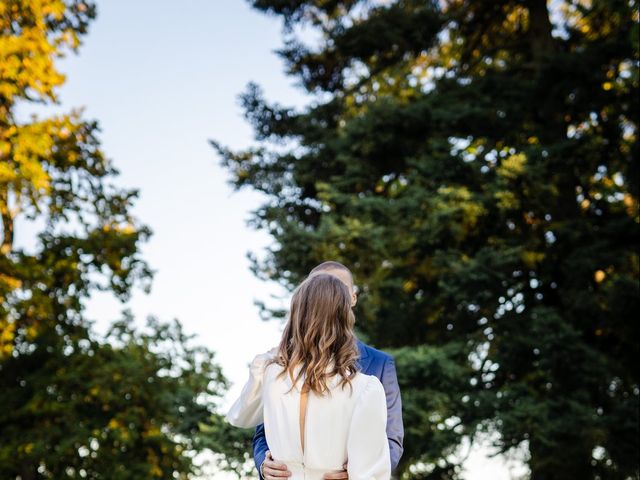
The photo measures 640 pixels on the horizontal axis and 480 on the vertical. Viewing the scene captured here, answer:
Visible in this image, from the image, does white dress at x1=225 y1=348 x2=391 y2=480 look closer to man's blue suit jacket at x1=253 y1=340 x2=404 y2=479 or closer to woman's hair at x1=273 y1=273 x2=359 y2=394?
woman's hair at x1=273 y1=273 x2=359 y2=394

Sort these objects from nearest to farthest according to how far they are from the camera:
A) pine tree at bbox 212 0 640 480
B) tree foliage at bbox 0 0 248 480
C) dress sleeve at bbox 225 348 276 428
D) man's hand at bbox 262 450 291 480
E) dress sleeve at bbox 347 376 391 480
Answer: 1. dress sleeve at bbox 347 376 391 480
2. man's hand at bbox 262 450 291 480
3. dress sleeve at bbox 225 348 276 428
4. pine tree at bbox 212 0 640 480
5. tree foliage at bbox 0 0 248 480

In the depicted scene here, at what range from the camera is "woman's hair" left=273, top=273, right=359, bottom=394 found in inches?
107

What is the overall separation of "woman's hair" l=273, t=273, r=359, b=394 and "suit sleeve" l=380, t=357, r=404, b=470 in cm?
30

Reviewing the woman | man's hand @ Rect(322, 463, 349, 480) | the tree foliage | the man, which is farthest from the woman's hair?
the tree foliage

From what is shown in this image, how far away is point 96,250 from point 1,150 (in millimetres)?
2288

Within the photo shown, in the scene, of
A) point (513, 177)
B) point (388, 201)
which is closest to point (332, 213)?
point (388, 201)

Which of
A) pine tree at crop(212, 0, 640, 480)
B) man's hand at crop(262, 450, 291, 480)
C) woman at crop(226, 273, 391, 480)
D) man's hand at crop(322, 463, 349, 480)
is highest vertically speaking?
pine tree at crop(212, 0, 640, 480)

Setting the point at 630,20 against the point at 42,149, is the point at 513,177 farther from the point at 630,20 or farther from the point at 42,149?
the point at 42,149

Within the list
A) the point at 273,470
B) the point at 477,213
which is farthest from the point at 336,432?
the point at 477,213

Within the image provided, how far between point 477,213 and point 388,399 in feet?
30.1

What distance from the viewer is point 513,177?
1180cm

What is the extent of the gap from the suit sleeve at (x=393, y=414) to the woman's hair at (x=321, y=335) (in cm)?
30

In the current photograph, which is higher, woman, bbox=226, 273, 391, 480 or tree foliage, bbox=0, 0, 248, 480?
tree foliage, bbox=0, 0, 248, 480

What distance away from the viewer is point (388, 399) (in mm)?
3031
